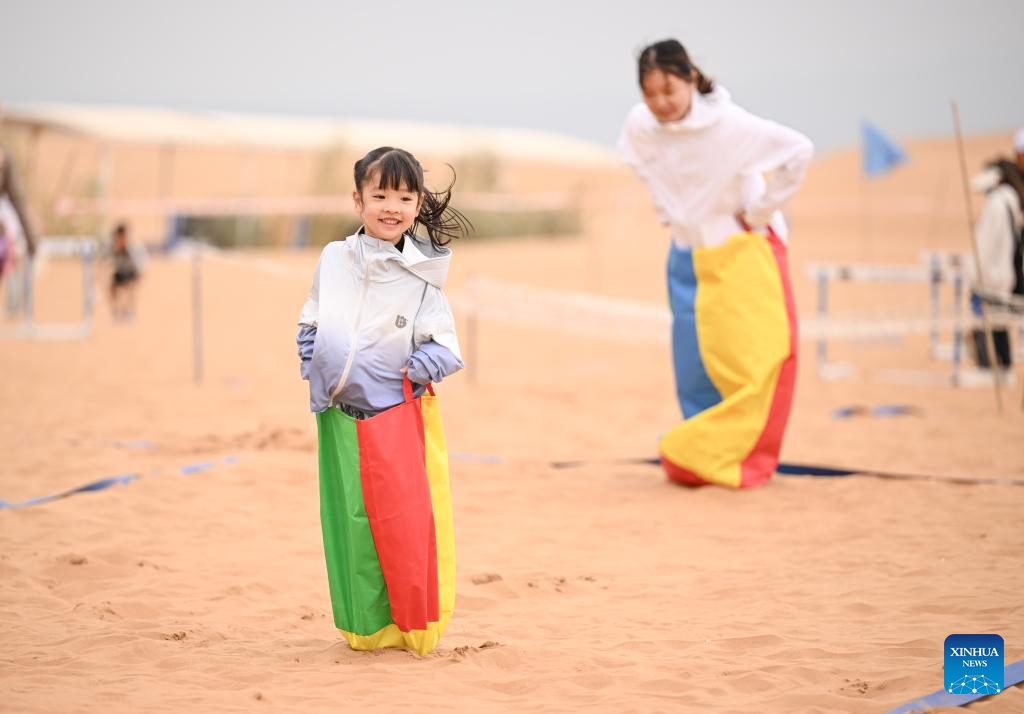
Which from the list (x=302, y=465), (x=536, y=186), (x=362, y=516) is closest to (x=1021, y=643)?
(x=362, y=516)

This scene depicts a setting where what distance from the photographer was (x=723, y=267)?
757 centimetres

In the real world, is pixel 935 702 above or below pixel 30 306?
below

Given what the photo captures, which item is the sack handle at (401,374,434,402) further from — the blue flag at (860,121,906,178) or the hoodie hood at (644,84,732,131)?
the blue flag at (860,121,906,178)

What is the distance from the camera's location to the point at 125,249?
18.2 m

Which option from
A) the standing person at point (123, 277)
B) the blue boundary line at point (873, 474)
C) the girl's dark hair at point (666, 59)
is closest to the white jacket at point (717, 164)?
the girl's dark hair at point (666, 59)

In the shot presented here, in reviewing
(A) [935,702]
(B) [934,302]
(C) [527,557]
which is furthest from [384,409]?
(B) [934,302]

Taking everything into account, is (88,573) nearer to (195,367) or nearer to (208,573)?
(208,573)

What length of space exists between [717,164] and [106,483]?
12.7 ft

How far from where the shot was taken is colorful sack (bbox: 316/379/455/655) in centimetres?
449

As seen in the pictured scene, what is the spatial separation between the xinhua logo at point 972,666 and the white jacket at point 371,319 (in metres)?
1.80

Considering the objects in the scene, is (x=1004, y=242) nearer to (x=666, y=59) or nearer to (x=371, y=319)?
(x=666, y=59)

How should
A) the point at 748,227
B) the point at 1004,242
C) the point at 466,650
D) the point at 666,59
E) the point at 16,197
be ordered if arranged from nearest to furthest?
1. the point at 466,650
2. the point at 666,59
3. the point at 748,227
4. the point at 16,197
5. the point at 1004,242

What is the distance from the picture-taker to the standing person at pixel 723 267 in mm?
7480

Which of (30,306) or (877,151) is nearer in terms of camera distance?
(30,306)
